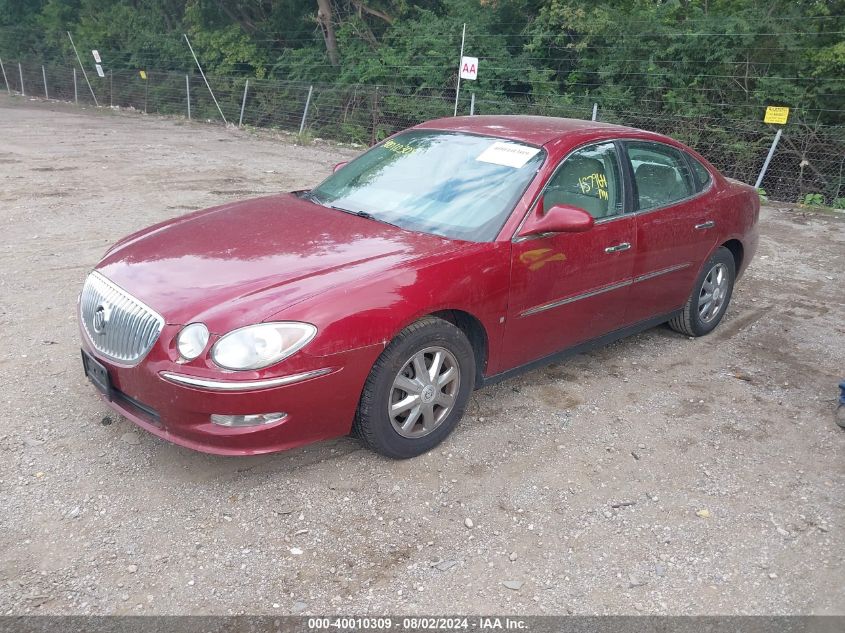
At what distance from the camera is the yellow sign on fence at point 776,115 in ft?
38.6

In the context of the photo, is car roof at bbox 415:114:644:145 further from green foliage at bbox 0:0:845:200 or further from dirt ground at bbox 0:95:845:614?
green foliage at bbox 0:0:845:200

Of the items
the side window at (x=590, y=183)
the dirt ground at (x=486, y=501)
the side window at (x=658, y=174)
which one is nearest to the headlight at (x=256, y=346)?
the dirt ground at (x=486, y=501)

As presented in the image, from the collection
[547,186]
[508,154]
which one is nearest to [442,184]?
[508,154]

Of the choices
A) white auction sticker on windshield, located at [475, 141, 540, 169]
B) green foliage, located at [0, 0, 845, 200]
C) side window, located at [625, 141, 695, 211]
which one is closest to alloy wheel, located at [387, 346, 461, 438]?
white auction sticker on windshield, located at [475, 141, 540, 169]

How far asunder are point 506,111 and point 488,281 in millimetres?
13687

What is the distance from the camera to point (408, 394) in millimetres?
3453

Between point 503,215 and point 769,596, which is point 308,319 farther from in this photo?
point 769,596

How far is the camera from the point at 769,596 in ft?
9.21

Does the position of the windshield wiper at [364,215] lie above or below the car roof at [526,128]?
below

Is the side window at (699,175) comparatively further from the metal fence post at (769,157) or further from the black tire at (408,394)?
the metal fence post at (769,157)

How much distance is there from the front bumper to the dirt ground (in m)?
0.32

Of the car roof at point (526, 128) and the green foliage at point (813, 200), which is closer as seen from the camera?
the car roof at point (526, 128)

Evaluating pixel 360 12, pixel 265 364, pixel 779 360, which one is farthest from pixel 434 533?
pixel 360 12

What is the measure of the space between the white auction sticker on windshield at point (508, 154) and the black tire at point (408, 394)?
1139 mm
